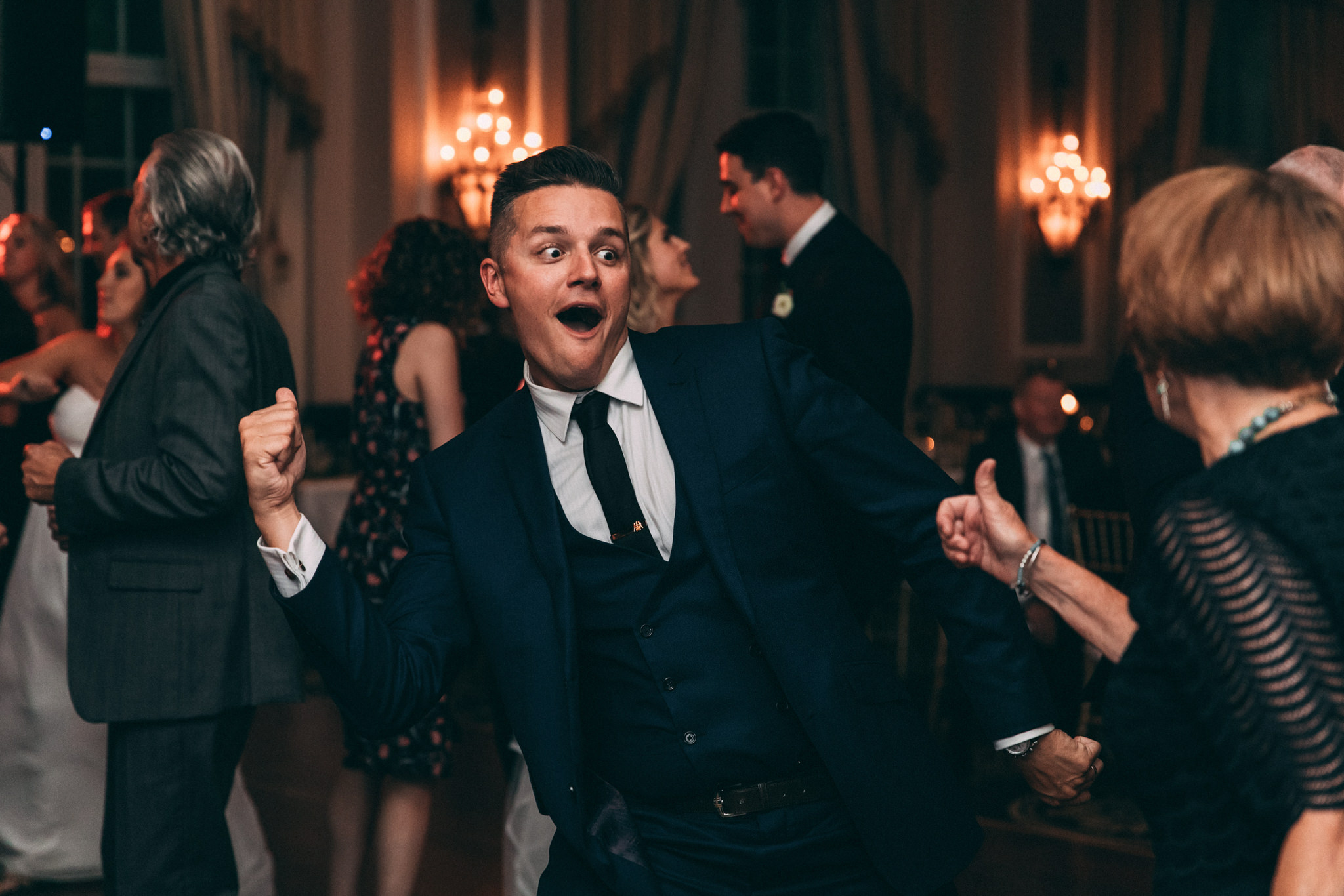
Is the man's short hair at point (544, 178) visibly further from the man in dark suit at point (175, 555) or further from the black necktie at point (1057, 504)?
the black necktie at point (1057, 504)

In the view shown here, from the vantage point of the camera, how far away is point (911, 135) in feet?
28.7

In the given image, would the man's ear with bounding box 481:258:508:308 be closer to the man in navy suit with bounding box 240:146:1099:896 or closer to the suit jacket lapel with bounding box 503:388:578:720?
the man in navy suit with bounding box 240:146:1099:896

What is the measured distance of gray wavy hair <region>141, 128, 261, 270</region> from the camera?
2285mm

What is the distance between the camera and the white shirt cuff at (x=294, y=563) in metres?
1.43

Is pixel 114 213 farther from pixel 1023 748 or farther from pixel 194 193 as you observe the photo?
pixel 1023 748

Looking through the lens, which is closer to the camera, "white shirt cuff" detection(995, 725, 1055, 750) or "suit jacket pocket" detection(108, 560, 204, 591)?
"white shirt cuff" detection(995, 725, 1055, 750)

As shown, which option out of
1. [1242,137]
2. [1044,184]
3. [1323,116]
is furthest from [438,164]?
[1323,116]

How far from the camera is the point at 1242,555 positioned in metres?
1.06

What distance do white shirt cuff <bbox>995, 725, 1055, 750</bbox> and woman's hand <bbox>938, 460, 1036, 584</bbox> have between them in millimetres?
182

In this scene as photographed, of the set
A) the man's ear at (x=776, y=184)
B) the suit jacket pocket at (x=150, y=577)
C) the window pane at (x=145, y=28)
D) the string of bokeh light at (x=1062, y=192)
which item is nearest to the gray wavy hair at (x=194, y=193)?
the suit jacket pocket at (x=150, y=577)

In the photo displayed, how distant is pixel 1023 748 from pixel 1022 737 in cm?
2

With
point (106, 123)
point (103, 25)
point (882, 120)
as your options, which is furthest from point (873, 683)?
point (882, 120)

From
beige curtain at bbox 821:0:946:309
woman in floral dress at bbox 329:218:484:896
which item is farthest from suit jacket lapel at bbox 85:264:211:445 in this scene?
beige curtain at bbox 821:0:946:309

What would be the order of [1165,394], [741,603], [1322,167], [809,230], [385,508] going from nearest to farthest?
[1165,394], [741,603], [1322,167], [385,508], [809,230]
